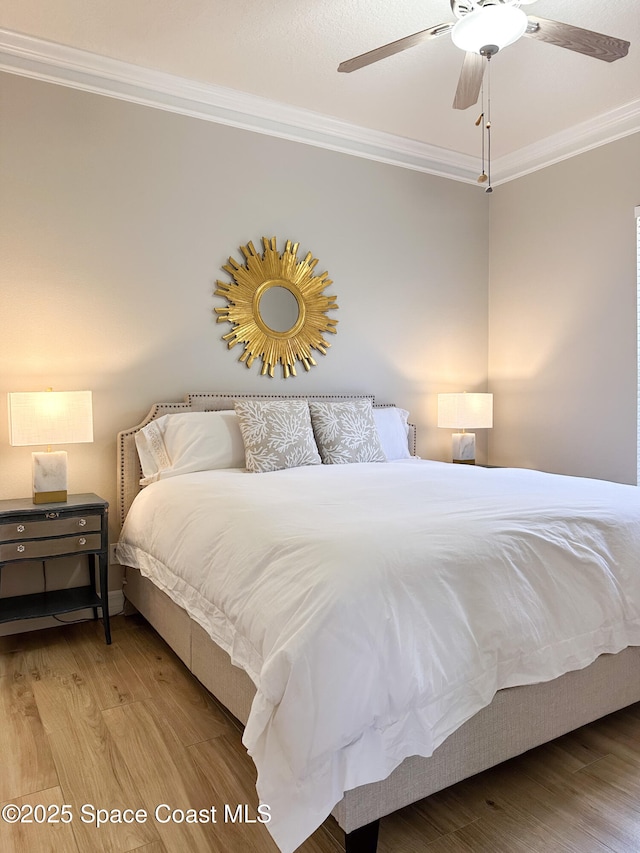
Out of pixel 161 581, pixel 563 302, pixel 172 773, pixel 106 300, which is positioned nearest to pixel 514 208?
pixel 563 302

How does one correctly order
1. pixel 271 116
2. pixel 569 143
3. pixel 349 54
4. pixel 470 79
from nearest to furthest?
1. pixel 470 79
2. pixel 349 54
3. pixel 271 116
4. pixel 569 143

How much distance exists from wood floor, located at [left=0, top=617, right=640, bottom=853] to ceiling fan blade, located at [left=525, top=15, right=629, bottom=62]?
2.41 meters

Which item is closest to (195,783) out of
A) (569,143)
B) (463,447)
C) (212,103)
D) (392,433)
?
(392,433)

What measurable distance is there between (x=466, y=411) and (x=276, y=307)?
59.1 inches

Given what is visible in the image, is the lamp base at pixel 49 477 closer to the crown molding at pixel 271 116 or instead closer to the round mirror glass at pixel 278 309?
the round mirror glass at pixel 278 309

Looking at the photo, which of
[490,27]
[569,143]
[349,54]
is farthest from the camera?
[569,143]

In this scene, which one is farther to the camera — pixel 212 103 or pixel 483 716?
pixel 212 103

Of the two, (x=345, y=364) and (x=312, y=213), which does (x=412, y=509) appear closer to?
(x=345, y=364)

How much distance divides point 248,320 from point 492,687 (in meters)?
2.65

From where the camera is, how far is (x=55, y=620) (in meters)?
3.13

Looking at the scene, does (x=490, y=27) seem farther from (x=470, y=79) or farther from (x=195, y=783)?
(x=195, y=783)

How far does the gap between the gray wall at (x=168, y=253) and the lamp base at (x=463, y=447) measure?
0.87ft

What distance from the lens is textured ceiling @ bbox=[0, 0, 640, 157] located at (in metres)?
2.73

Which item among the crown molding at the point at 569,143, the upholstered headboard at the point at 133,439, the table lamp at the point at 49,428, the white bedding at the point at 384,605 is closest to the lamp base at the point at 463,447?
the upholstered headboard at the point at 133,439
